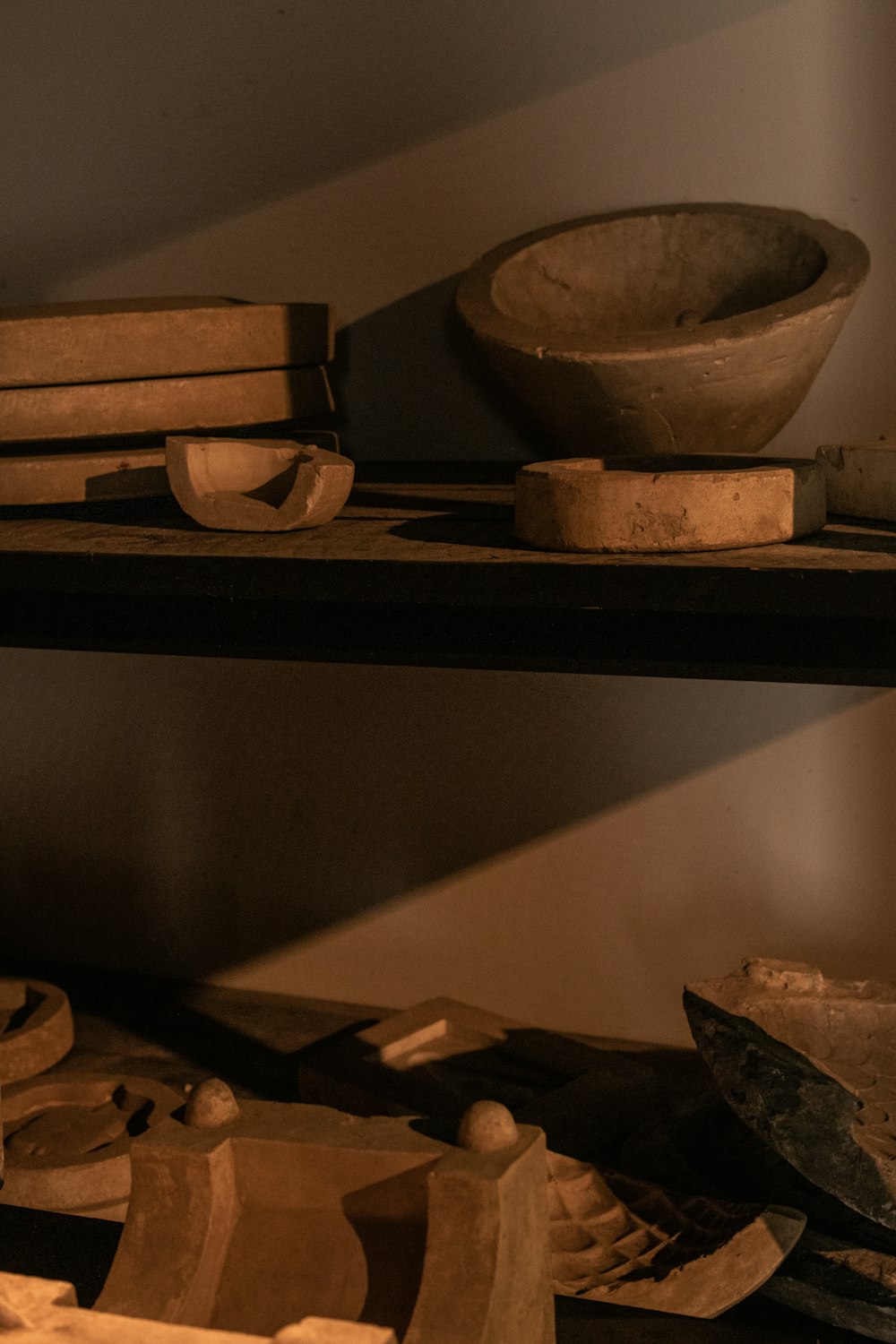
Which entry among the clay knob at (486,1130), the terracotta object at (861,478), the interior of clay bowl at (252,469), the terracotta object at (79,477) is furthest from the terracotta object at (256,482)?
the clay knob at (486,1130)

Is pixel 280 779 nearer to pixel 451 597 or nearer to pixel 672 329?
pixel 672 329

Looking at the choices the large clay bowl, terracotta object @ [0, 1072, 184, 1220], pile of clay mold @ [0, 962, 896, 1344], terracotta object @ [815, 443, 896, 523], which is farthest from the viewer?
terracotta object @ [0, 1072, 184, 1220]

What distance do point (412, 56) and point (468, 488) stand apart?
705mm

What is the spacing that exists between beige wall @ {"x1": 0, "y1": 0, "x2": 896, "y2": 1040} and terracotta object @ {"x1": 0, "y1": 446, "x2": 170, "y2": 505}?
59cm

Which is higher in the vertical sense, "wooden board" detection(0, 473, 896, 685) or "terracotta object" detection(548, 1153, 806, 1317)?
"wooden board" detection(0, 473, 896, 685)

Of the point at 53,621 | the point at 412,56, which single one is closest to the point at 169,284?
the point at 412,56

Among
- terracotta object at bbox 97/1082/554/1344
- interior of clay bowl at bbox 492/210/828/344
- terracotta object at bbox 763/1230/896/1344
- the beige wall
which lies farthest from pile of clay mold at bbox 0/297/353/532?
terracotta object at bbox 763/1230/896/1344

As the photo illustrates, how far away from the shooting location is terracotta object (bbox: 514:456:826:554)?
1217mm

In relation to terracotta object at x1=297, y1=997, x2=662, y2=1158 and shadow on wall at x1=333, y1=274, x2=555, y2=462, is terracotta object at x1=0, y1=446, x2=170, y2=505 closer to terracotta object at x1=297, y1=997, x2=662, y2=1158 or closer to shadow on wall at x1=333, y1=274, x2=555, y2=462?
shadow on wall at x1=333, y1=274, x2=555, y2=462

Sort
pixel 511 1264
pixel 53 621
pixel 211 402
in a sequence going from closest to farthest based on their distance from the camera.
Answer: pixel 511 1264 < pixel 53 621 < pixel 211 402

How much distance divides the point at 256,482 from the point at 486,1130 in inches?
27.8

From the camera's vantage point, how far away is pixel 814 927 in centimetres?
213

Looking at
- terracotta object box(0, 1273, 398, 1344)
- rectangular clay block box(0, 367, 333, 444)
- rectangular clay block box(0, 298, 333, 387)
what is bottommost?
terracotta object box(0, 1273, 398, 1344)

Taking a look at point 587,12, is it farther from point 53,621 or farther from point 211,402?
point 53,621
